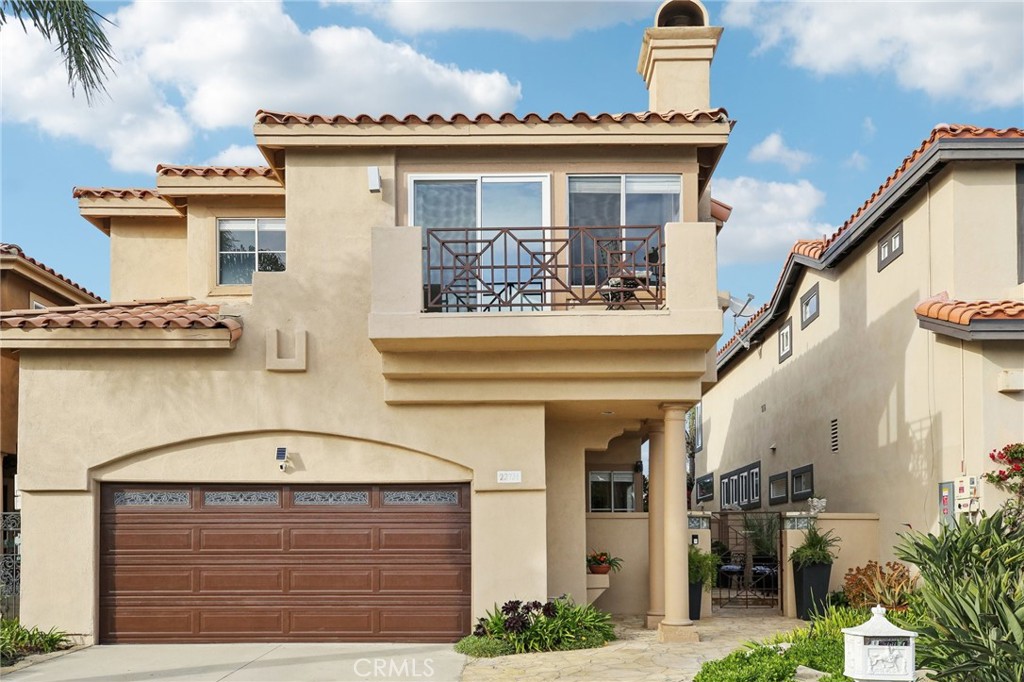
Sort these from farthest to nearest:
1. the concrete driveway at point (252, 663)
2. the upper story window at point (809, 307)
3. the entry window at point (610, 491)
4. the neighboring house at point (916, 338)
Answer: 1. the upper story window at point (809, 307)
2. the entry window at point (610, 491)
3. the neighboring house at point (916, 338)
4. the concrete driveway at point (252, 663)

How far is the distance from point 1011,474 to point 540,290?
650 centimetres

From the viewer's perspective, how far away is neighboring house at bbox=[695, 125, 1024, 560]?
15.0 m

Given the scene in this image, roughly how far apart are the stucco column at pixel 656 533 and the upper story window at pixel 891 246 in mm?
4795

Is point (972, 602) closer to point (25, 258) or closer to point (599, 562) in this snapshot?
point (599, 562)

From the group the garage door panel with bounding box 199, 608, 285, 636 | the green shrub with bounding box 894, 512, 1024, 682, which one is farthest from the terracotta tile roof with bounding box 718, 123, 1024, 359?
the garage door panel with bounding box 199, 608, 285, 636

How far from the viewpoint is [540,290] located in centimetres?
1567

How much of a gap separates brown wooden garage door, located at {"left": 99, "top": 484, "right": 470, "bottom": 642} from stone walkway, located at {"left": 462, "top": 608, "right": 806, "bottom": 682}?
75.1 inches

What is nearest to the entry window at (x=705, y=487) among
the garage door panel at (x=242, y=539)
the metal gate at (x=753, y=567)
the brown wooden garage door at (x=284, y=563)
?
the metal gate at (x=753, y=567)

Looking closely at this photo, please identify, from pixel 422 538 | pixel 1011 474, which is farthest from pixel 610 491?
pixel 1011 474

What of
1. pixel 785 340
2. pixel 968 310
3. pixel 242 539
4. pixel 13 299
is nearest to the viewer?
pixel 968 310

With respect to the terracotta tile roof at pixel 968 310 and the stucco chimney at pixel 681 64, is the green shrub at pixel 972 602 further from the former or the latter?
the stucco chimney at pixel 681 64

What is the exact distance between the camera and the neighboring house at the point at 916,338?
15016mm

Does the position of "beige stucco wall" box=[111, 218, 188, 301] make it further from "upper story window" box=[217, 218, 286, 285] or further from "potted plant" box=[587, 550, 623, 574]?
"potted plant" box=[587, 550, 623, 574]
